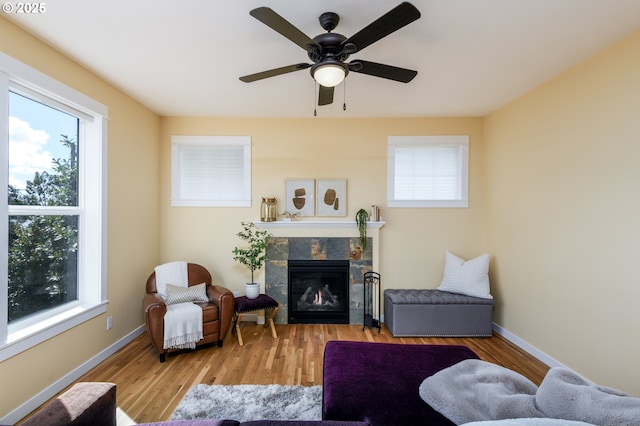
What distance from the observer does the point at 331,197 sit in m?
4.00

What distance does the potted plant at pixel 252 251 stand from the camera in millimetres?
3588

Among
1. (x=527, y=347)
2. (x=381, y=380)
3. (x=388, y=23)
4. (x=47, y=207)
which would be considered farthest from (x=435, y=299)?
(x=47, y=207)

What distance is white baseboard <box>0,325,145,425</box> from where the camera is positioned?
6.70 ft

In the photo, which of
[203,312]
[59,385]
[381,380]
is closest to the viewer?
[381,380]

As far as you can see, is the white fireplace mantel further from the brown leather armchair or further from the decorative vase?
the brown leather armchair

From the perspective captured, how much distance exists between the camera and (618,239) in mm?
2258

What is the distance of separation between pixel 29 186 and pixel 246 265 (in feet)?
7.47

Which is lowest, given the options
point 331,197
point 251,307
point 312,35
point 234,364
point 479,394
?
point 234,364

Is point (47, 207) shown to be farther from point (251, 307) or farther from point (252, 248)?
point (251, 307)

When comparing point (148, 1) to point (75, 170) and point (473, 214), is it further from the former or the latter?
point (473, 214)

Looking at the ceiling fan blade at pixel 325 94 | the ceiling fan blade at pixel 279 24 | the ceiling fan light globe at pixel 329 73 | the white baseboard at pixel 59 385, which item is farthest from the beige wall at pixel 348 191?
the ceiling fan blade at pixel 279 24

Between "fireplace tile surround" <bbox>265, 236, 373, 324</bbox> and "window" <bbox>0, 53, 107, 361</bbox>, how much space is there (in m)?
1.87

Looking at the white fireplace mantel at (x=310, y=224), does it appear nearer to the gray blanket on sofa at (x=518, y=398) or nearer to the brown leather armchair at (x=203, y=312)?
the brown leather armchair at (x=203, y=312)

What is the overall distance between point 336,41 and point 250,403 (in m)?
2.64
